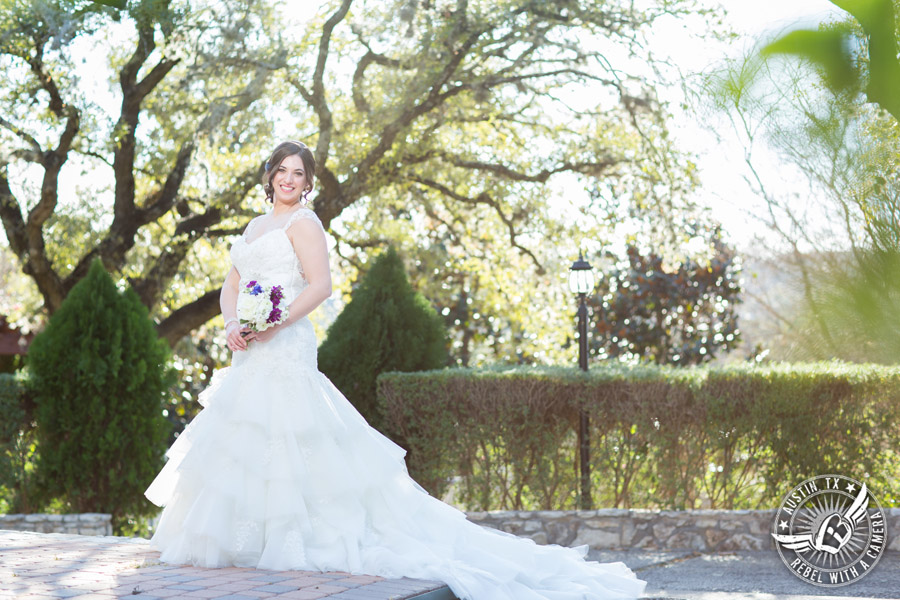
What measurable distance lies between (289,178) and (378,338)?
401 centimetres

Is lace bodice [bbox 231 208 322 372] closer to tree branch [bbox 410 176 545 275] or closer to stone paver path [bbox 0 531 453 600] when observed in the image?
stone paver path [bbox 0 531 453 600]

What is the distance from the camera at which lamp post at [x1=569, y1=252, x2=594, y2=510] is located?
25.3 ft

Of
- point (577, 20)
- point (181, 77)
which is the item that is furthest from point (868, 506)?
point (181, 77)

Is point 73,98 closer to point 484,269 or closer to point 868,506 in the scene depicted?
point 484,269

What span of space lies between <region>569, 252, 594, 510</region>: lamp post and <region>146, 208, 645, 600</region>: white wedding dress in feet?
10.4

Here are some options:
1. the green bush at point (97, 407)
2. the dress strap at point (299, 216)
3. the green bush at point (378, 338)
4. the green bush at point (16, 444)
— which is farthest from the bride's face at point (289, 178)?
the green bush at point (16, 444)

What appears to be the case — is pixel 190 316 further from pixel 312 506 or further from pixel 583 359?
pixel 312 506

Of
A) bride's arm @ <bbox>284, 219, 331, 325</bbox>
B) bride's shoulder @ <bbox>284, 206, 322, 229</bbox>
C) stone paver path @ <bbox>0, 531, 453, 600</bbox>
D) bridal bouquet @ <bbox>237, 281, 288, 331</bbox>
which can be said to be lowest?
stone paver path @ <bbox>0, 531, 453, 600</bbox>

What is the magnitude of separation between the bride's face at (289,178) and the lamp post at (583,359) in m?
3.90

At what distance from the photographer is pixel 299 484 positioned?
4164mm

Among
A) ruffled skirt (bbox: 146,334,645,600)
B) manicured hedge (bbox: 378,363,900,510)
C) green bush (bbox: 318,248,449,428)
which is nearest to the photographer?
ruffled skirt (bbox: 146,334,645,600)

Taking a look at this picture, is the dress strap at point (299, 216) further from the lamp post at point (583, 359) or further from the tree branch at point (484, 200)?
the tree branch at point (484, 200)

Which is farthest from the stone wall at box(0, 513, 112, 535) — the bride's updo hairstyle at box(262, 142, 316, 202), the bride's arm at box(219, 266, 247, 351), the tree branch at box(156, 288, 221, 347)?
the tree branch at box(156, 288, 221, 347)

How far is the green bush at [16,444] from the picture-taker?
780 cm
